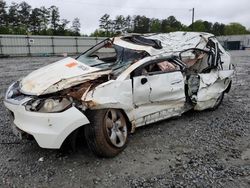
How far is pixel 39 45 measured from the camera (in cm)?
3028

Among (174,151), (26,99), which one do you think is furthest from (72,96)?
(174,151)

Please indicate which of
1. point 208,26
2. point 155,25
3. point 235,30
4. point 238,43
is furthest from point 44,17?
point 235,30

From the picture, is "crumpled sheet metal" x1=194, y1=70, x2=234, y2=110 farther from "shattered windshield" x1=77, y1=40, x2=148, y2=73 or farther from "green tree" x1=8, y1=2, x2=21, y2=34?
"green tree" x1=8, y1=2, x2=21, y2=34

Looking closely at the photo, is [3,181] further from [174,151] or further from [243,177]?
[243,177]

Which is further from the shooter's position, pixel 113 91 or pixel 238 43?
pixel 238 43

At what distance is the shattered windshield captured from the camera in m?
4.64

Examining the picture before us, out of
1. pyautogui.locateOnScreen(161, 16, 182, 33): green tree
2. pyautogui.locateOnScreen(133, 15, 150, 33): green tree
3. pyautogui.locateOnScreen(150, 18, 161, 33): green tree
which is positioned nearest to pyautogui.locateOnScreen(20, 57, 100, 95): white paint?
pyautogui.locateOnScreen(150, 18, 161, 33): green tree

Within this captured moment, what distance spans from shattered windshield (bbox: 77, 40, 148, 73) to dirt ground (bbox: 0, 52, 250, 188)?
4.06 feet

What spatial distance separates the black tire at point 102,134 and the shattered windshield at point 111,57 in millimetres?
877

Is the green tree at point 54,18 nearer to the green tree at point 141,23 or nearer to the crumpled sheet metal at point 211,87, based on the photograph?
the green tree at point 141,23

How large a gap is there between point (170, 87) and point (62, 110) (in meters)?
2.12

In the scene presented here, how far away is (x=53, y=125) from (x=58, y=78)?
790mm

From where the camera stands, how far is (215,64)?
20.0 ft

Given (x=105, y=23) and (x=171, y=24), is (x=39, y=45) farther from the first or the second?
(x=171, y=24)
